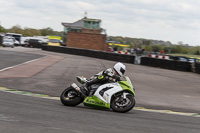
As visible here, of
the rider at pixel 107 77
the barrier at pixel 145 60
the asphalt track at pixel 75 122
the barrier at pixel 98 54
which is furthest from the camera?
the barrier at pixel 98 54

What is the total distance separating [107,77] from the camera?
8266 mm

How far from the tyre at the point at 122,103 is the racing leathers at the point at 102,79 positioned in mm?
475

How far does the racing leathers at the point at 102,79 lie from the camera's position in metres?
8.14

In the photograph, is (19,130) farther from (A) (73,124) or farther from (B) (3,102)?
(B) (3,102)

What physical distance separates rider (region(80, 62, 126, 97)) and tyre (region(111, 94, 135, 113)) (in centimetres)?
49

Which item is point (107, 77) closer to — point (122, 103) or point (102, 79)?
point (102, 79)

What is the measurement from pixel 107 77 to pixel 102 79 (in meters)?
0.14

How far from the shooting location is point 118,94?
26.4ft

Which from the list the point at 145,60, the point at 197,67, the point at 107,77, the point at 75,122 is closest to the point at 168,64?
the point at 145,60

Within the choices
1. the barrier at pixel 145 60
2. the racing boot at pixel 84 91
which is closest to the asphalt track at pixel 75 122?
the racing boot at pixel 84 91

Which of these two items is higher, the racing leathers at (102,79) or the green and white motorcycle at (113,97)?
the racing leathers at (102,79)

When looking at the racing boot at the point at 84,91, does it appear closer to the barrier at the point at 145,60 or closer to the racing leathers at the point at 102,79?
the racing leathers at the point at 102,79

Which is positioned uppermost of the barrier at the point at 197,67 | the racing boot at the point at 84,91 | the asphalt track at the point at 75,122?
the racing boot at the point at 84,91

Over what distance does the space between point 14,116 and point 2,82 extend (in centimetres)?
740
